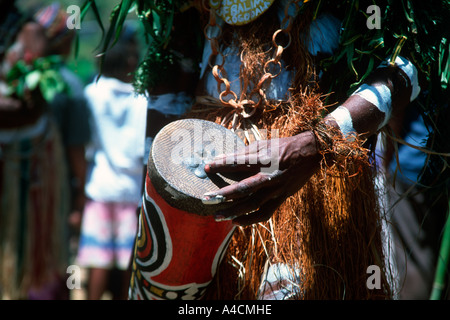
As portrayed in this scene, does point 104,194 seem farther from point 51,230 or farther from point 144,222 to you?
point 144,222

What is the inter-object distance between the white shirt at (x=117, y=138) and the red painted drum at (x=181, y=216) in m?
2.03

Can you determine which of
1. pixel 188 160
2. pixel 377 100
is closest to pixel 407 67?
pixel 377 100

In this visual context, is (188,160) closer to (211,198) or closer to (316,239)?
(211,198)

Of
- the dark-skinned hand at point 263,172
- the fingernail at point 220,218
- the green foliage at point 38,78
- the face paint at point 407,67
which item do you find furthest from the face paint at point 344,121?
the green foliage at point 38,78

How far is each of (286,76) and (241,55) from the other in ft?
0.56

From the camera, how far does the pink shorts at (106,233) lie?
3.76 m

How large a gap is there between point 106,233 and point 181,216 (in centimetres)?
238

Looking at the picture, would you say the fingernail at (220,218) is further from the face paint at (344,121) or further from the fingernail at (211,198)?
the face paint at (344,121)

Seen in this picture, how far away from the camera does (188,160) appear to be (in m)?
1.56

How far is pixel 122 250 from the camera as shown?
12.6ft

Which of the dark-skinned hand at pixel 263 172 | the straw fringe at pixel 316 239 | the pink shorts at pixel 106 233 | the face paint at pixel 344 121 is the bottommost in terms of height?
the pink shorts at pixel 106 233

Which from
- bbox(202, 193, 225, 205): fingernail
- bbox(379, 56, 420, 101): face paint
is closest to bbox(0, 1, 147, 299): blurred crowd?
bbox(202, 193, 225, 205): fingernail

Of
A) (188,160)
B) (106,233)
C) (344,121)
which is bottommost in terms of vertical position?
(106,233)

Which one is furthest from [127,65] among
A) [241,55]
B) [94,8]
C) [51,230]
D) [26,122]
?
[241,55]
